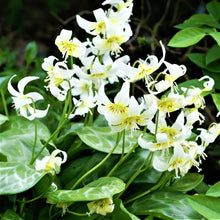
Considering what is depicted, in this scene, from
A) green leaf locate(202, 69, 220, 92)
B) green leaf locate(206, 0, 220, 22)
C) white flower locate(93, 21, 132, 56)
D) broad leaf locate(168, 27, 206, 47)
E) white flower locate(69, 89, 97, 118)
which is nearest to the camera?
white flower locate(93, 21, 132, 56)

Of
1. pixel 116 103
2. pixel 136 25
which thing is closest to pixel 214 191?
pixel 116 103

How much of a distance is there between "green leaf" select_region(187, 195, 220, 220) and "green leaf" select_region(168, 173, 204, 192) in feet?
0.47

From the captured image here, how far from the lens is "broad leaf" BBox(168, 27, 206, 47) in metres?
1.31

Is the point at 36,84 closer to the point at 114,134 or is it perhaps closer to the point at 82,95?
the point at 82,95

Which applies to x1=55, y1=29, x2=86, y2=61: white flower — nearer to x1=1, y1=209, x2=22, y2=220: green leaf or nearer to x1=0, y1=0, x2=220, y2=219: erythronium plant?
x1=0, y1=0, x2=220, y2=219: erythronium plant

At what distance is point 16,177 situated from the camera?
3.36ft

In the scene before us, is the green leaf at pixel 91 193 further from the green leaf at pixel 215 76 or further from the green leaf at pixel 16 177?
the green leaf at pixel 215 76

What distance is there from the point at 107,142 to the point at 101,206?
0.89 ft

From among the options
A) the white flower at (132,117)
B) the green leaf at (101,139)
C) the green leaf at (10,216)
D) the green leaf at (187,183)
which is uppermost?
the white flower at (132,117)

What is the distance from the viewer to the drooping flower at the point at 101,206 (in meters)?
1.01

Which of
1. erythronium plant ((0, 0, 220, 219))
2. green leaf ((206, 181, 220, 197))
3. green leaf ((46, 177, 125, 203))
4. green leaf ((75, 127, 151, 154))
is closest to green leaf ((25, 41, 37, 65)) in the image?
erythronium plant ((0, 0, 220, 219))

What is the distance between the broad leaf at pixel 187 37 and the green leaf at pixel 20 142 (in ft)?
1.75

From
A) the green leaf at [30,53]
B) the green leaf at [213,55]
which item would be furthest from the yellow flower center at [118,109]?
the green leaf at [30,53]

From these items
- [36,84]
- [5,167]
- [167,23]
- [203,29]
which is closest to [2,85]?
[36,84]
